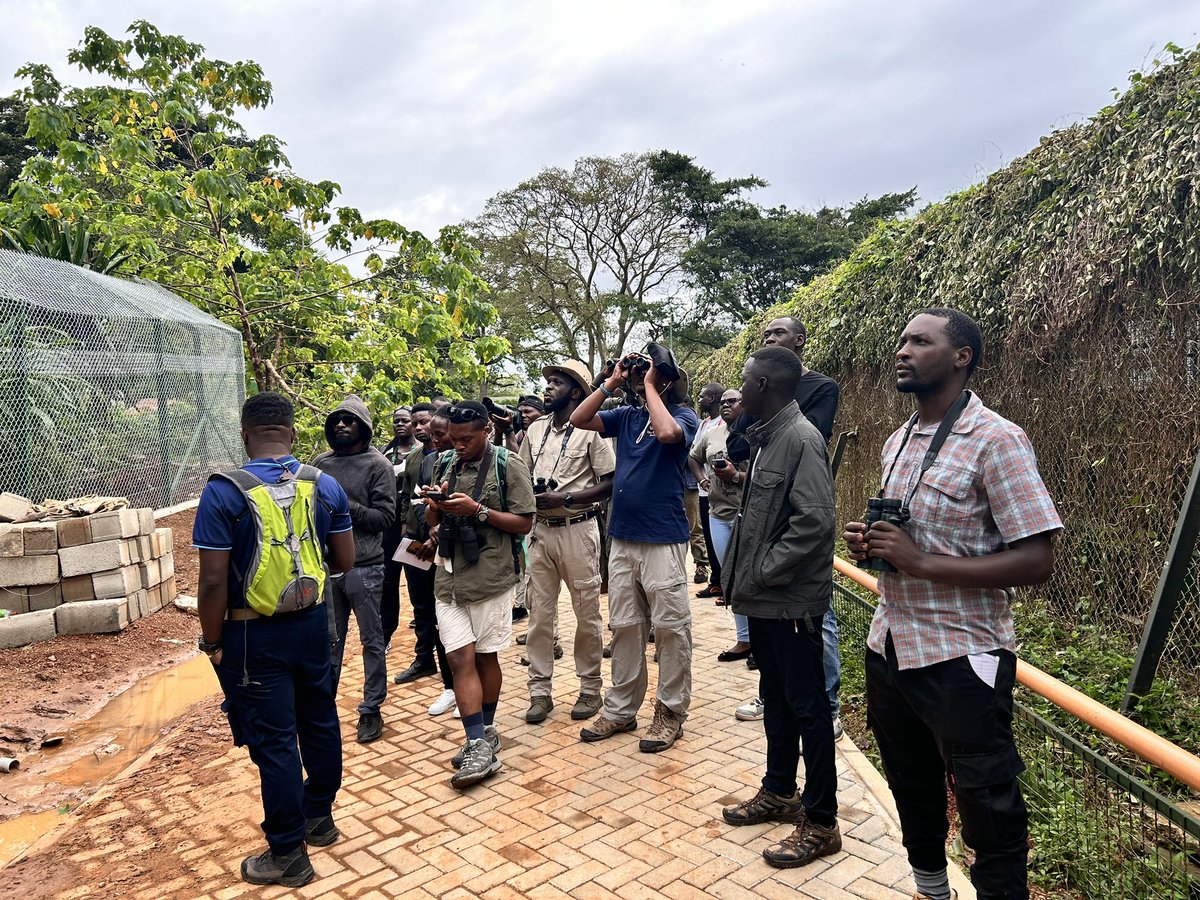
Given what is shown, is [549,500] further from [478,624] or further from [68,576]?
[68,576]

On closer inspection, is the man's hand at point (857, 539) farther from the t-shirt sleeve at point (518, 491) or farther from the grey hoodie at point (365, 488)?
the grey hoodie at point (365, 488)

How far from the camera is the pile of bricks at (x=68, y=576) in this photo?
7.22 m

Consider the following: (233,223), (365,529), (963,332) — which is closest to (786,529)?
(963,332)

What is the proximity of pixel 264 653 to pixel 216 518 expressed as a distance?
1.96 ft

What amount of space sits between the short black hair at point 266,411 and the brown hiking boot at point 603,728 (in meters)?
2.39

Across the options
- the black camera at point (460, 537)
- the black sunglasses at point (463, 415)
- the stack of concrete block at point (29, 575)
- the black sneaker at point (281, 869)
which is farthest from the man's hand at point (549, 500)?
the stack of concrete block at point (29, 575)

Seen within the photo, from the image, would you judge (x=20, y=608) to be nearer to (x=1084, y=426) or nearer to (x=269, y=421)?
(x=269, y=421)

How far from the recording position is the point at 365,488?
5098 millimetres

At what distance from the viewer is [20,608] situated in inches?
287

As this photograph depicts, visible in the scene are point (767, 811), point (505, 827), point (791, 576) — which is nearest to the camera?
point (791, 576)

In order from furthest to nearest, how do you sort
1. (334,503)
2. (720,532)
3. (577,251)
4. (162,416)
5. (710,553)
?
1. (577,251)
2. (162,416)
3. (710,553)
4. (720,532)
5. (334,503)

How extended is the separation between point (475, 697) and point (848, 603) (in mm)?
3153

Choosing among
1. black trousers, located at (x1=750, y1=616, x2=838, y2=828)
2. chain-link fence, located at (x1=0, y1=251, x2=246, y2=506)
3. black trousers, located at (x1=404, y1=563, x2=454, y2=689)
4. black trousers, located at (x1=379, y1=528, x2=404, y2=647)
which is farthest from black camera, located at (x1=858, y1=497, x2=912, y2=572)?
chain-link fence, located at (x1=0, y1=251, x2=246, y2=506)

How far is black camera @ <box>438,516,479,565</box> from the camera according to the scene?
4332mm
